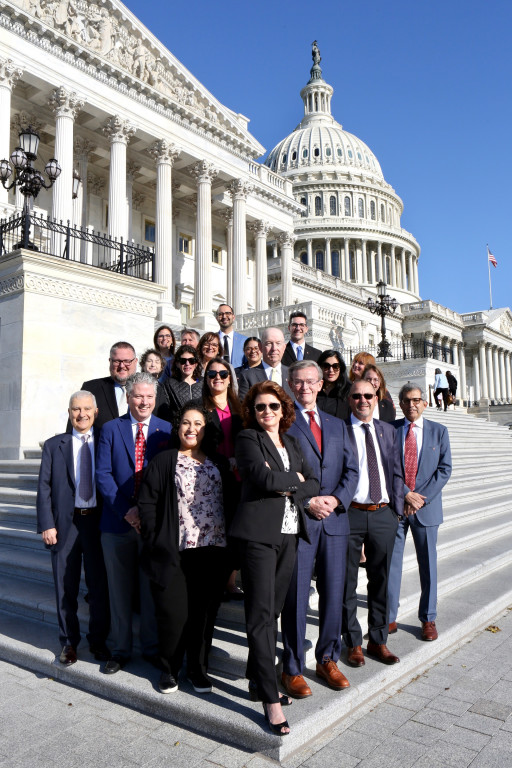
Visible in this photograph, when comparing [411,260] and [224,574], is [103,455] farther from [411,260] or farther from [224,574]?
[411,260]

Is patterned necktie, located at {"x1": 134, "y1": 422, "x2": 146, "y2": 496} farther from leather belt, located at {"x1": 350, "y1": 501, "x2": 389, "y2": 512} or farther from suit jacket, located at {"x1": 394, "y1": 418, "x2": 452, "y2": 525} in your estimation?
suit jacket, located at {"x1": 394, "y1": 418, "x2": 452, "y2": 525}

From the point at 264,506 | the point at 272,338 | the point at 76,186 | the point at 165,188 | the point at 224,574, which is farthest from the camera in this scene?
the point at 165,188

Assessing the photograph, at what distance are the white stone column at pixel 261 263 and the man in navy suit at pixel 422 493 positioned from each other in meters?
31.4

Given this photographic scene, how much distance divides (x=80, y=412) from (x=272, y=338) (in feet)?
7.43

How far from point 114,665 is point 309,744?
1674 mm

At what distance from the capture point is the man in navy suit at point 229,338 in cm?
806

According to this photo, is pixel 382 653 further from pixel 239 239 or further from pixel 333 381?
pixel 239 239

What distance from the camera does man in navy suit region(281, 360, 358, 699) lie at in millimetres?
4406

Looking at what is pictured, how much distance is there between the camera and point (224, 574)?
467cm

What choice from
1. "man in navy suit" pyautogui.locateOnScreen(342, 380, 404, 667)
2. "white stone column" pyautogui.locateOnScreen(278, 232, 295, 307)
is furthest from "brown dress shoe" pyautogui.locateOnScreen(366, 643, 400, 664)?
"white stone column" pyautogui.locateOnScreen(278, 232, 295, 307)

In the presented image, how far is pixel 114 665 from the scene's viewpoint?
15.7 ft

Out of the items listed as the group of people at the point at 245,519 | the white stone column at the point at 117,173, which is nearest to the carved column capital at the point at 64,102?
the white stone column at the point at 117,173

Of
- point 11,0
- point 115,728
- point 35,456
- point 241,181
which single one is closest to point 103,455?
point 115,728

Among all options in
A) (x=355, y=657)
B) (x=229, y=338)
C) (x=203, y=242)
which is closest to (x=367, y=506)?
(x=355, y=657)
